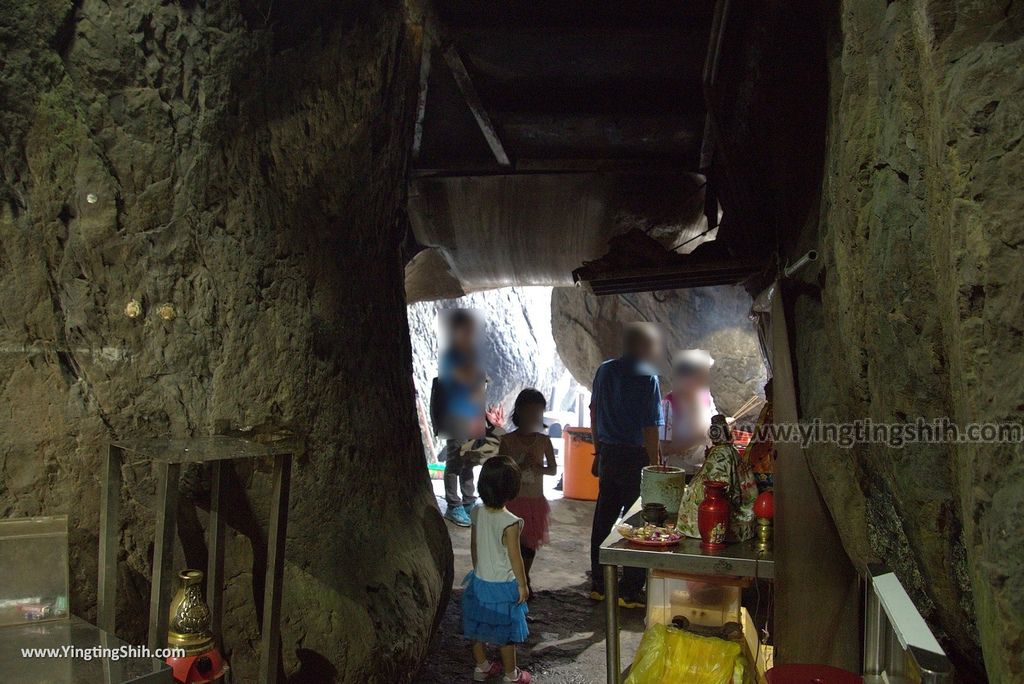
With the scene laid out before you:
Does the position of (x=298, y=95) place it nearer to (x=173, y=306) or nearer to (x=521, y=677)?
(x=173, y=306)

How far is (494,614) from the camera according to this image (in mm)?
3463

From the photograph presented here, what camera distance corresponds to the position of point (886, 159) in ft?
5.48

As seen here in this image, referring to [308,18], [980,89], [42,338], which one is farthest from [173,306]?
[980,89]

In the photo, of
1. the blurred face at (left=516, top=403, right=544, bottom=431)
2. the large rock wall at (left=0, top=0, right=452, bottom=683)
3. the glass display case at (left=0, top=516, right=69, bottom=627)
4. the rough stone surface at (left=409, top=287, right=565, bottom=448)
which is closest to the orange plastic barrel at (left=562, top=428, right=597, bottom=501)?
the blurred face at (left=516, top=403, right=544, bottom=431)

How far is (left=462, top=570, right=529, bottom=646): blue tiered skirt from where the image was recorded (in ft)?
11.3

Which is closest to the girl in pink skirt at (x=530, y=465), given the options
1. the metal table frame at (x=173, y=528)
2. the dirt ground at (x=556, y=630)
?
the dirt ground at (x=556, y=630)

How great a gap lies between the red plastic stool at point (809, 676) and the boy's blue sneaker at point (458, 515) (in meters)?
4.69

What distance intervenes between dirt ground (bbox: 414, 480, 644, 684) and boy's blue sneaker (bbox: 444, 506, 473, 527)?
335 mm

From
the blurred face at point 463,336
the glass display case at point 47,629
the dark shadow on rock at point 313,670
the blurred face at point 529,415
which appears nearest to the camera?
the glass display case at point 47,629

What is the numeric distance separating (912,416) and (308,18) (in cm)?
251

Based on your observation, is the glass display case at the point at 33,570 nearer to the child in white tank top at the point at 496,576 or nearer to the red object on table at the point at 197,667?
the red object on table at the point at 197,667

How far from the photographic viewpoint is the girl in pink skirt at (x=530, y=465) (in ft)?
14.3

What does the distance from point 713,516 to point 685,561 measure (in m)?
0.21

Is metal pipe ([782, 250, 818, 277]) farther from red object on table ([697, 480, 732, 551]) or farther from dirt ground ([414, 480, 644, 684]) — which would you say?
dirt ground ([414, 480, 644, 684])
